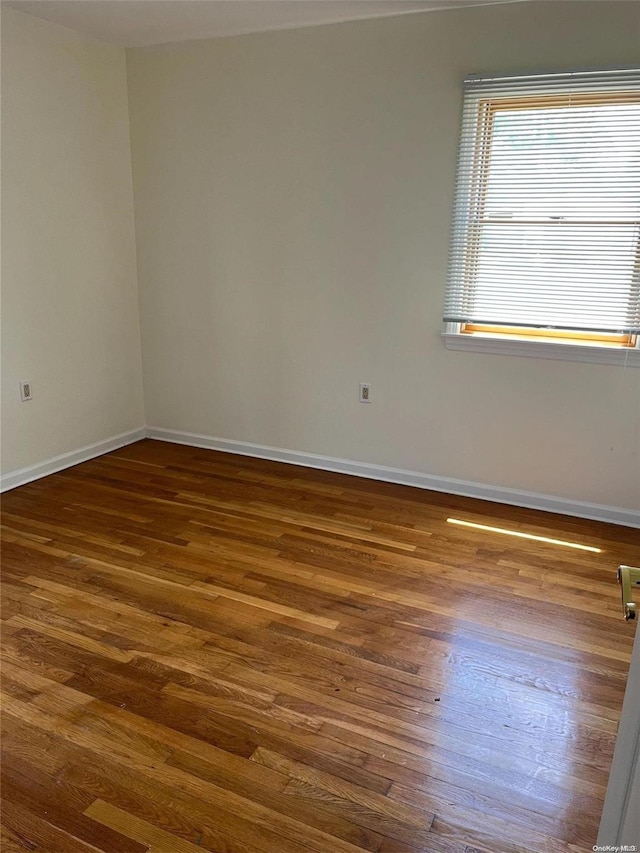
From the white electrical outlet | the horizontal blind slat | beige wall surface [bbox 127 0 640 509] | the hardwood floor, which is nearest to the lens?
the hardwood floor

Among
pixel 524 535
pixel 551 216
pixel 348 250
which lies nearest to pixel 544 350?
pixel 551 216

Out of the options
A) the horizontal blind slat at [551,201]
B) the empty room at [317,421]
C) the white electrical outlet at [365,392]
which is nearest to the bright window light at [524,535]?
the empty room at [317,421]

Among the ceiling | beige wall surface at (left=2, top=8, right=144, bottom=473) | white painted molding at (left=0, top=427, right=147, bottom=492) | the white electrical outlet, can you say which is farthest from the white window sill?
white painted molding at (left=0, top=427, right=147, bottom=492)

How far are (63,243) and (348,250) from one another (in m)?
1.66

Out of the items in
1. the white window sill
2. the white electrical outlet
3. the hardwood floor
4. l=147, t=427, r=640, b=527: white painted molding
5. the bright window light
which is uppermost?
the white window sill

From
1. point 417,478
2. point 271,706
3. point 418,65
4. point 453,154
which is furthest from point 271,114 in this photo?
point 271,706

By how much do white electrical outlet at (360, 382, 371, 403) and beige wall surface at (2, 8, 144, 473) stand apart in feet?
5.44

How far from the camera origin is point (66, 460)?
3.86 meters

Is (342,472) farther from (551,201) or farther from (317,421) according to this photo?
(551,201)

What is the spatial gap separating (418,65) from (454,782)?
314 cm

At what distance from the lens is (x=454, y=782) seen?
1.69 meters

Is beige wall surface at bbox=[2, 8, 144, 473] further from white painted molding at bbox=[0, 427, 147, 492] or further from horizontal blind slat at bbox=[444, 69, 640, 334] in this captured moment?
horizontal blind slat at bbox=[444, 69, 640, 334]

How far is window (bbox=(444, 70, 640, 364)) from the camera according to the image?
285 cm

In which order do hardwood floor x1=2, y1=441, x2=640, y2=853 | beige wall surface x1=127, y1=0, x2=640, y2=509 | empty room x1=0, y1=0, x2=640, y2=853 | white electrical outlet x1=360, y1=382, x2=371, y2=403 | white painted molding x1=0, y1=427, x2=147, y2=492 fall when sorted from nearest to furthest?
hardwood floor x1=2, y1=441, x2=640, y2=853 < empty room x1=0, y1=0, x2=640, y2=853 < beige wall surface x1=127, y1=0, x2=640, y2=509 < white painted molding x1=0, y1=427, x2=147, y2=492 < white electrical outlet x1=360, y1=382, x2=371, y2=403
